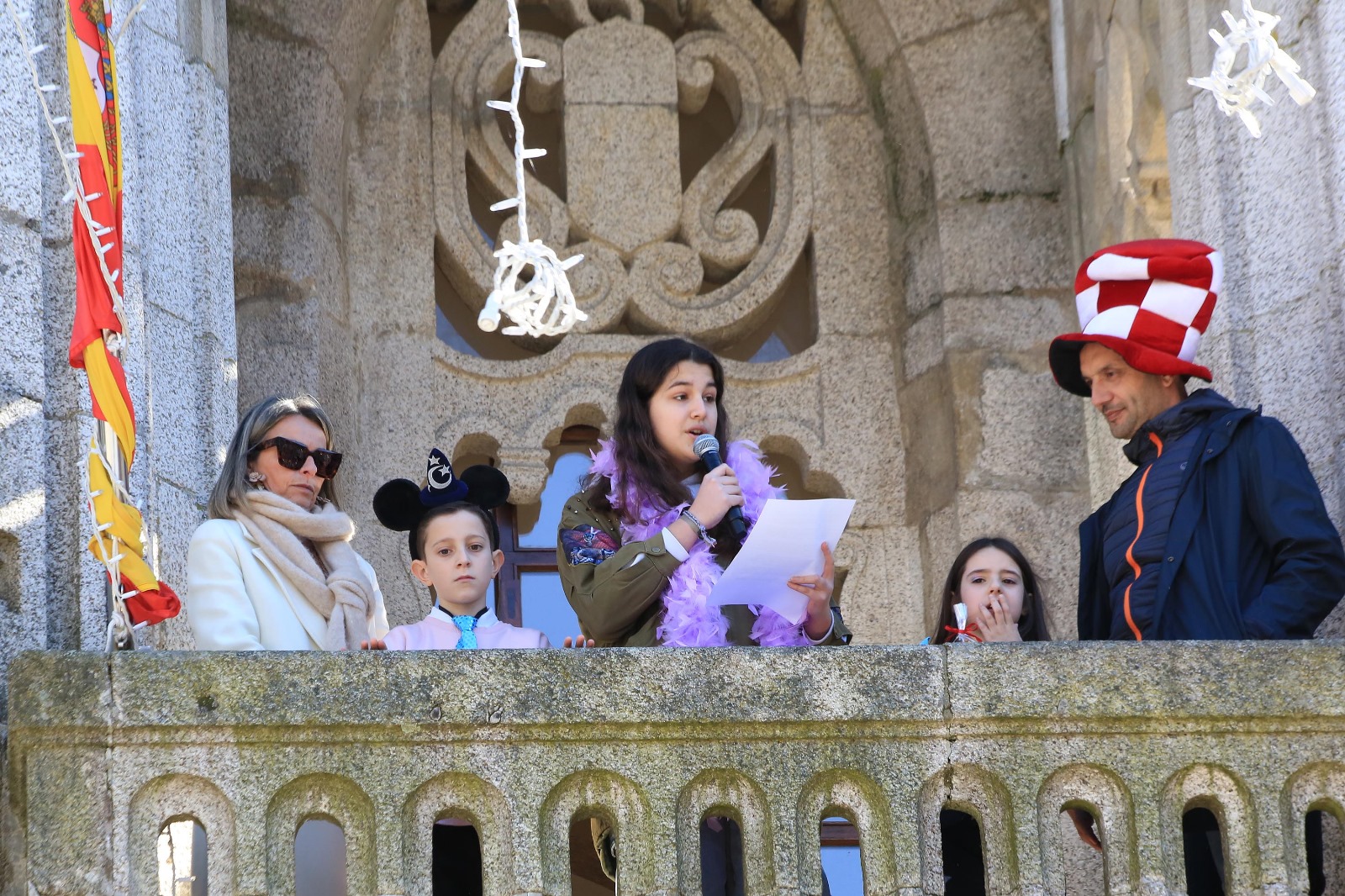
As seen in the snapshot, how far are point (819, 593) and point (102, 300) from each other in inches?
57.2

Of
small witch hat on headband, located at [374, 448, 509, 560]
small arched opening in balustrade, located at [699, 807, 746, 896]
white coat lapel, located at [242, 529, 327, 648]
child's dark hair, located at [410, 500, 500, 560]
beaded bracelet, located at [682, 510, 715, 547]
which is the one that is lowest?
small arched opening in balustrade, located at [699, 807, 746, 896]

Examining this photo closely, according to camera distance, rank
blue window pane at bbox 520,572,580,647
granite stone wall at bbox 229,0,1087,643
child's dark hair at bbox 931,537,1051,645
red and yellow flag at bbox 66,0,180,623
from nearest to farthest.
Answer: red and yellow flag at bbox 66,0,180,623
child's dark hair at bbox 931,537,1051,645
granite stone wall at bbox 229,0,1087,643
blue window pane at bbox 520,572,580,647

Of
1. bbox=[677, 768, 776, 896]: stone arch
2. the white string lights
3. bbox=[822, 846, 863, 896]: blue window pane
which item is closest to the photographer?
bbox=[677, 768, 776, 896]: stone arch

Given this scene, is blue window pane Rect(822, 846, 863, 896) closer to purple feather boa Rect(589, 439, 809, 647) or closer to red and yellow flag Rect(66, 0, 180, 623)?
purple feather boa Rect(589, 439, 809, 647)

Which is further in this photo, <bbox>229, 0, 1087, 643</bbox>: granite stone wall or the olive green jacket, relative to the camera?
<bbox>229, 0, 1087, 643</bbox>: granite stone wall

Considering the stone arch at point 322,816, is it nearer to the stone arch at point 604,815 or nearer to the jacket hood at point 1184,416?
the stone arch at point 604,815

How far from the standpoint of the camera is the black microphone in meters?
4.60

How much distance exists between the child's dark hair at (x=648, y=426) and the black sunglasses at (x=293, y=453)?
604 mm

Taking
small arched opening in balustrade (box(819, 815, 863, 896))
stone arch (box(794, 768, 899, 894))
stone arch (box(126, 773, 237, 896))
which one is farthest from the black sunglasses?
small arched opening in balustrade (box(819, 815, 863, 896))

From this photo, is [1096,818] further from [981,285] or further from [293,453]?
[981,285]

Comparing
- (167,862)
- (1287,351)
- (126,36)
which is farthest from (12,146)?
(1287,351)

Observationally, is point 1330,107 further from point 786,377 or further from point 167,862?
point 167,862

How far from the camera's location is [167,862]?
14.5 feet

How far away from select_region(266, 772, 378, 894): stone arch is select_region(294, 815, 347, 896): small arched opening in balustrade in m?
0.20
